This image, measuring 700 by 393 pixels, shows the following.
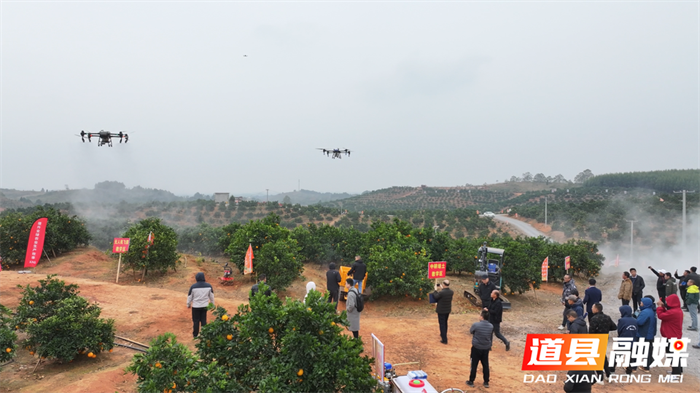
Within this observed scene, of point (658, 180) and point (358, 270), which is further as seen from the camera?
point (658, 180)

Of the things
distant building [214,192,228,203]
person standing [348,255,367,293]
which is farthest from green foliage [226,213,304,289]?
distant building [214,192,228,203]

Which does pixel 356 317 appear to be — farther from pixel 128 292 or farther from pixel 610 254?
pixel 610 254

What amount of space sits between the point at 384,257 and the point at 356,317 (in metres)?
5.79

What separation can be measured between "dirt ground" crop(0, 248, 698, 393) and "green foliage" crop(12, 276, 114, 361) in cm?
39

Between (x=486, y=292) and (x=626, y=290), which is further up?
(x=486, y=292)

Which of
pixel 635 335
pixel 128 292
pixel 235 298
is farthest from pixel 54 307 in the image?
pixel 635 335

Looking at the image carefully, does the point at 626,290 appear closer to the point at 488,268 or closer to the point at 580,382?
the point at 488,268

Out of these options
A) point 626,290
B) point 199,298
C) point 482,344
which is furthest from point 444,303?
point 626,290

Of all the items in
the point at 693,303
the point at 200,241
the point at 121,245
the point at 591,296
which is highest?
the point at 121,245

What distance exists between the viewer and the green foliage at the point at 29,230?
17.0 meters

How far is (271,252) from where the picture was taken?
14062 millimetres

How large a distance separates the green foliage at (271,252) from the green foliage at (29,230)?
32.6ft

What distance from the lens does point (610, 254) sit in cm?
3809

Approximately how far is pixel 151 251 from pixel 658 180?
110m
